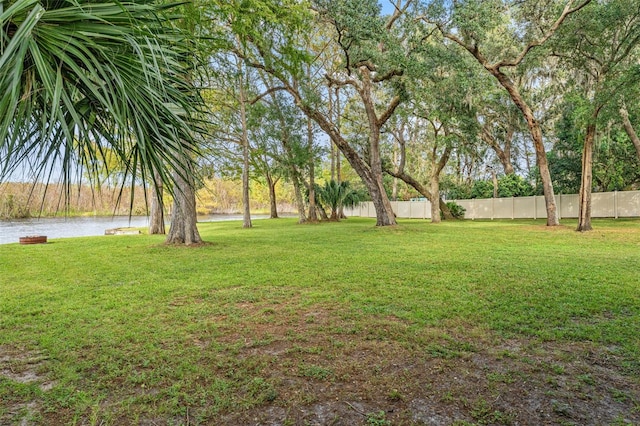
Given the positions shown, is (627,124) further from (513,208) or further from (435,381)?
(435,381)

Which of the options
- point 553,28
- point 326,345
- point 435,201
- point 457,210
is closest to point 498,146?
point 457,210

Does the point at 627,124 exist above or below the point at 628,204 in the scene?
above

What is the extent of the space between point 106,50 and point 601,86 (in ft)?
41.0

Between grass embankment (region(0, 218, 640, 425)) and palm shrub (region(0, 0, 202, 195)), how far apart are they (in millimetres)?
1311

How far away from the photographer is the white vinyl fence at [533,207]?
16.1 meters

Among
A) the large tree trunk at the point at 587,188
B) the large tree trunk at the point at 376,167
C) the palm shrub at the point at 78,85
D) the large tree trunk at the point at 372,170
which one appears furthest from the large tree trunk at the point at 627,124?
the palm shrub at the point at 78,85

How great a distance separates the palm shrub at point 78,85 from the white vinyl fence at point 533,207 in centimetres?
2005

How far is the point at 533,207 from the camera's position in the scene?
62.2ft

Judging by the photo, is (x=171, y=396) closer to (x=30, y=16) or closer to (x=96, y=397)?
(x=96, y=397)

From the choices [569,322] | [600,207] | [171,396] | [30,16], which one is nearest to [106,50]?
[30,16]

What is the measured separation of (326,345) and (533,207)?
19692mm

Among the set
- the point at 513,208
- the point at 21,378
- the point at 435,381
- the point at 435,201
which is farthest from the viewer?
the point at 513,208

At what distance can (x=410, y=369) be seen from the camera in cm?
237

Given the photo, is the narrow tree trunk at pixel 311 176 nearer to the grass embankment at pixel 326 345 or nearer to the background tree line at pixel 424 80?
the background tree line at pixel 424 80
